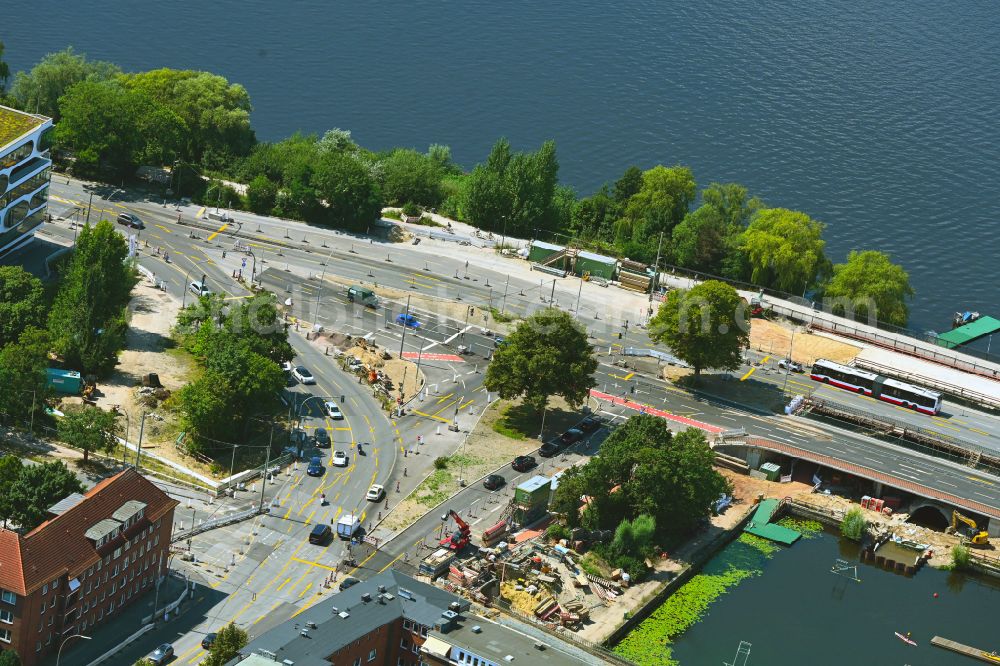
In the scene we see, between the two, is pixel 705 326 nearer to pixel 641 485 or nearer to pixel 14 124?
pixel 641 485

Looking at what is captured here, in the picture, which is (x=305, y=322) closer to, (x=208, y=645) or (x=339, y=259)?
(x=339, y=259)

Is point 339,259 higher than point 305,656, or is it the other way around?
point 339,259

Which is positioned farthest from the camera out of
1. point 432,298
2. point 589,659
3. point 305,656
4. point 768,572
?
point 432,298

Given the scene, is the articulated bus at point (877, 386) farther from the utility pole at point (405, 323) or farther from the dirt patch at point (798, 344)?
the utility pole at point (405, 323)

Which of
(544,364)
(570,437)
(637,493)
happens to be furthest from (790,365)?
(637,493)

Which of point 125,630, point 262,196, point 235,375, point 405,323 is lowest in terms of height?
point 125,630

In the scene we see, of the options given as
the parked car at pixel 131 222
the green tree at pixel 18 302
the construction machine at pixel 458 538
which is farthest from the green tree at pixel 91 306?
the construction machine at pixel 458 538

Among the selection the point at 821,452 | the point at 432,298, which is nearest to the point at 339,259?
the point at 432,298
